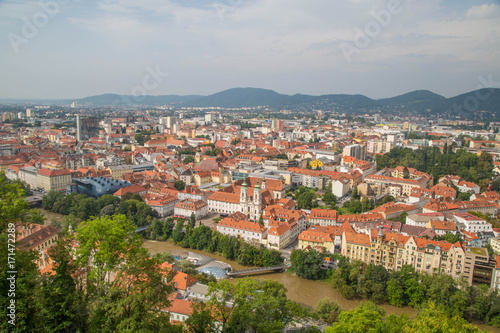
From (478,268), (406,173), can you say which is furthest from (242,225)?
(406,173)

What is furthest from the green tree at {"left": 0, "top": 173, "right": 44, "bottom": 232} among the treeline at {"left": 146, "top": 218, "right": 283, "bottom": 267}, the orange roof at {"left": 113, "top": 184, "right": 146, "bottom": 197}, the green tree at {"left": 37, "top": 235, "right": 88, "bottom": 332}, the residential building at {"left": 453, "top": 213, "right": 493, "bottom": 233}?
the residential building at {"left": 453, "top": 213, "right": 493, "bottom": 233}

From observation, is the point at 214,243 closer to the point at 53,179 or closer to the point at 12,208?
the point at 12,208

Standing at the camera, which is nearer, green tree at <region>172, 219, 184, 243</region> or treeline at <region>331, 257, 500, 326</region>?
treeline at <region>331, 257, 500, 326</region>

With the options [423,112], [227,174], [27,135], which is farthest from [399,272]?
[423,112]

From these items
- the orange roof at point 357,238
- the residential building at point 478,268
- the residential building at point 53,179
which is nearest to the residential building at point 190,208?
the orange roof at point 357,238

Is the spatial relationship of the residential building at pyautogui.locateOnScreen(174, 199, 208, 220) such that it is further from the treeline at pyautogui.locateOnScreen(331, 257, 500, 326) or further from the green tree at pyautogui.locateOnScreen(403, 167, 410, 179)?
the green tree at pyautogui.locateOnScreen(403, 167, 410, 179)

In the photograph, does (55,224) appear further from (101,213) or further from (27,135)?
(27,135)

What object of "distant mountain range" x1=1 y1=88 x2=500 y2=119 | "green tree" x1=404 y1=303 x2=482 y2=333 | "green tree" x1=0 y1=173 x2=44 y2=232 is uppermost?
"distant mountain range" x1=1 y1=88 x2=500 y2=119
